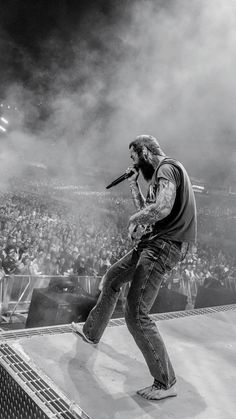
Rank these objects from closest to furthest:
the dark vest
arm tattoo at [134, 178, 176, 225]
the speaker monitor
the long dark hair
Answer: arm tattoo at [134, 178, 176, 225] < the dark vest < the long dark hair < the speaker monitor

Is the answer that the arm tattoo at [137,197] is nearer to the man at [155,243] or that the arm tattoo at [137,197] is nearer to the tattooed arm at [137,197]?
the tattooed arm at [137,197]

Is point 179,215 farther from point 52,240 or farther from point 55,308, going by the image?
point 52,240

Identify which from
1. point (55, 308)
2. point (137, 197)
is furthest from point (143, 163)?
point (55, 308)

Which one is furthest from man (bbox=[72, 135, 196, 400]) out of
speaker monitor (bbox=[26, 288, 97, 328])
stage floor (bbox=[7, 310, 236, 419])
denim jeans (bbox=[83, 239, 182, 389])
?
speaker monitor (bbox=[26, 288, 97, 328])

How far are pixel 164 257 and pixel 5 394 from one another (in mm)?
1282

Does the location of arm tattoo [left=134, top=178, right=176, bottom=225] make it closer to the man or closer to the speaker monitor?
the man

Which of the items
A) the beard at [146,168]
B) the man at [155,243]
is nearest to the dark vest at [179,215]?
the man at [155,243]

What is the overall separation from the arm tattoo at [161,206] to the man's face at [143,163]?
285 mm

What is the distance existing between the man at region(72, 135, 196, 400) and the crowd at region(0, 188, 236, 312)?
14.9ft

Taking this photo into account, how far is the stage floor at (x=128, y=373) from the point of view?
1.77 m

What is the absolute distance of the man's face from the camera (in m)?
2.03

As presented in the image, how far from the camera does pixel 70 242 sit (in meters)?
10.2

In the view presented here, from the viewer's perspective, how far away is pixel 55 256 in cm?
805

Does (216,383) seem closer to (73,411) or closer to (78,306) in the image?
(73,411)
